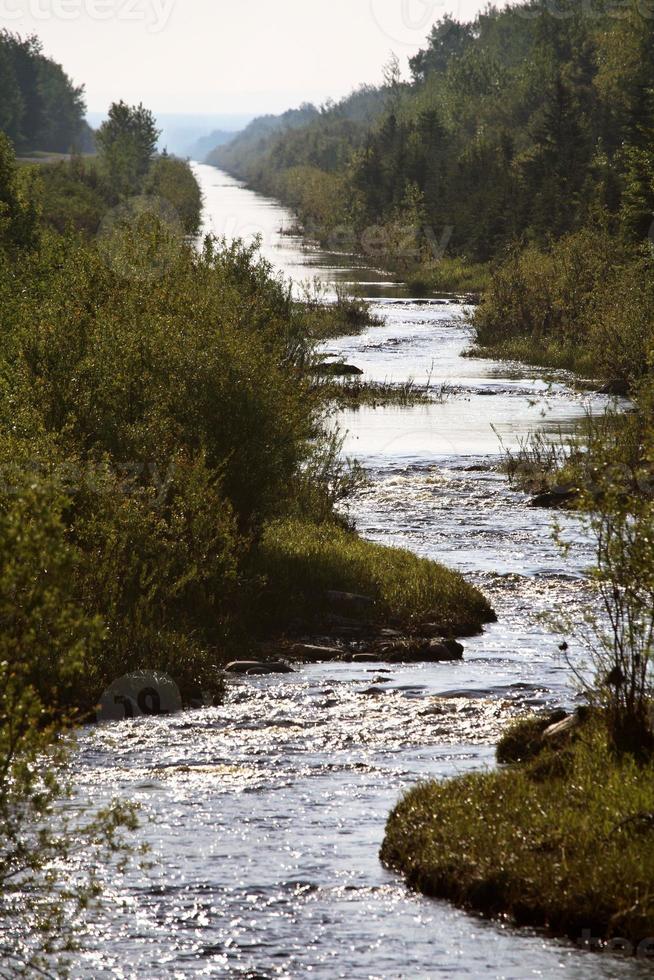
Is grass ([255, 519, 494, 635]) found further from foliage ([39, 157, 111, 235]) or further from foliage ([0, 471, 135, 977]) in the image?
foliage ([39, 157, 111, 235])

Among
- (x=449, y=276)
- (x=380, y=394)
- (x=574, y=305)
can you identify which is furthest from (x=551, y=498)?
(x=449, y=276)

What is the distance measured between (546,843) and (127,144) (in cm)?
15200

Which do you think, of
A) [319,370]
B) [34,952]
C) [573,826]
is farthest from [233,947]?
[319,370]

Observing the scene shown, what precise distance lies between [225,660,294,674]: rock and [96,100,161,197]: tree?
117 meters

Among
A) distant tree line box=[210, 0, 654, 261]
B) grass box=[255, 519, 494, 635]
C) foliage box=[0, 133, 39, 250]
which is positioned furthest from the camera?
distant tree line box=[210, 0, 654, 261]

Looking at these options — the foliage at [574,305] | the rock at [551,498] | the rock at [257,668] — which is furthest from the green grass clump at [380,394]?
the rock at [257,668]

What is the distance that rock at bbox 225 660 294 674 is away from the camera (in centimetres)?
1955

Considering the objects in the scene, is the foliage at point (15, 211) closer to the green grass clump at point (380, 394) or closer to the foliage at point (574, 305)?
the green grass clump at point (380, 394)

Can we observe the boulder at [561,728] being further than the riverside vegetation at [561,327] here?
Yes

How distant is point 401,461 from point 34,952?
26942 mm

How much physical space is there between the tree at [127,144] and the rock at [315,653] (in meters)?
117

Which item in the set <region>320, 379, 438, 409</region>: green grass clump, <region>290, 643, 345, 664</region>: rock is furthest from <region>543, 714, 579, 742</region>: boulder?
<region>320, 379, 438, 409</region>: green grass clump

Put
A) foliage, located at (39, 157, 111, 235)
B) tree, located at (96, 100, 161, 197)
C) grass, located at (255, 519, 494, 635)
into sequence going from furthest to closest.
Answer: tree, located at (96, 100, 161, 197) → foliage, located at (39, 157, 111, 235) → grass, located at (255, 519, 494, 635)

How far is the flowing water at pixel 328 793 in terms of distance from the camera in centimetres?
1088
